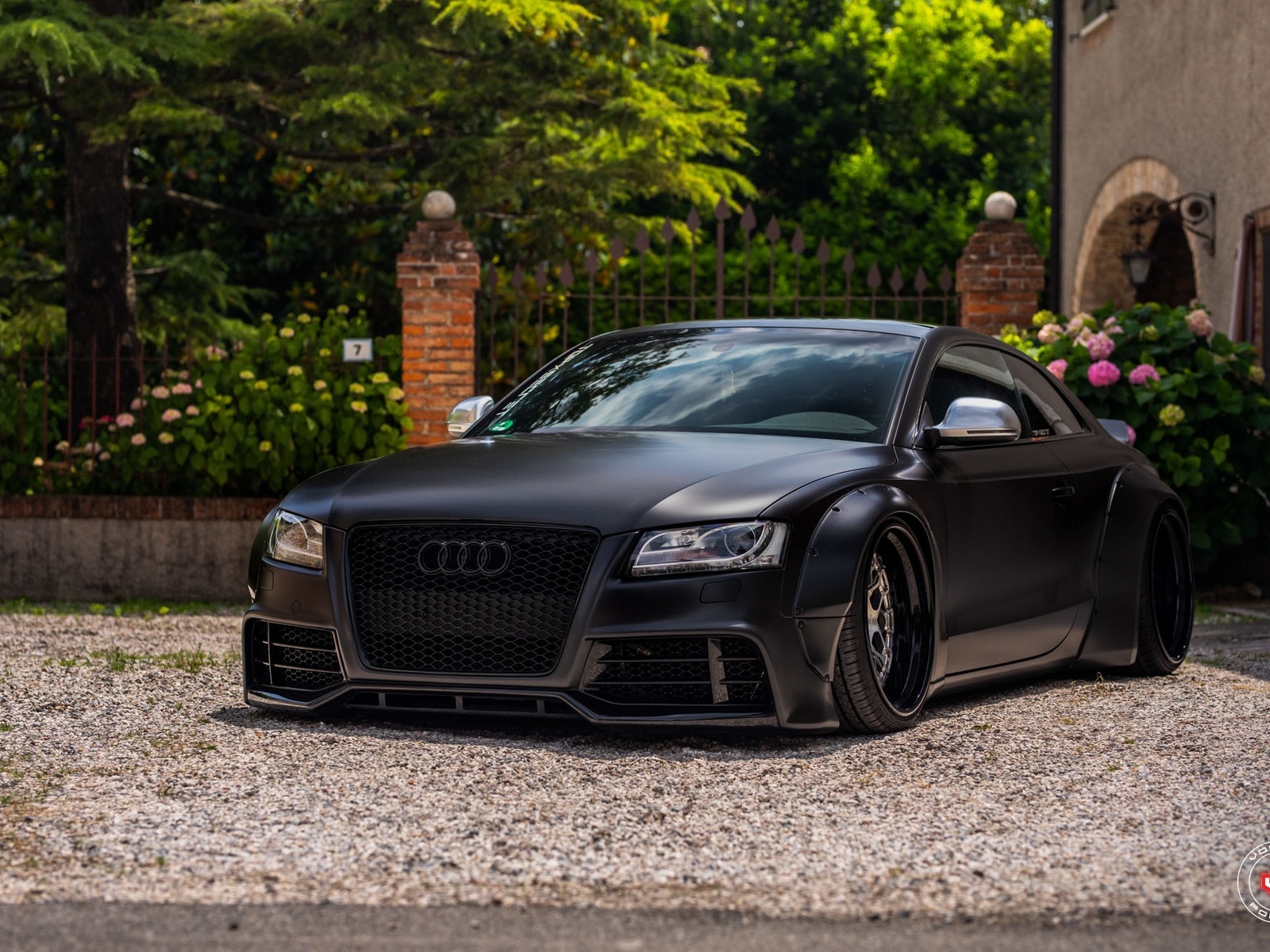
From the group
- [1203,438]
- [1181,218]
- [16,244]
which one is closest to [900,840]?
[1203,438]

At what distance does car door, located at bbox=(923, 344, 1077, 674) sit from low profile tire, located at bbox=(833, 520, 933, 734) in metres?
0.20

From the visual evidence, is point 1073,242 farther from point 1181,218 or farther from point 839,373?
point 839,373

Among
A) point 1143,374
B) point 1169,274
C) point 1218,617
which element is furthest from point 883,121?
point 1218,617

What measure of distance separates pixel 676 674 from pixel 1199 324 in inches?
303

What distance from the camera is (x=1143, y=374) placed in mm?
12164

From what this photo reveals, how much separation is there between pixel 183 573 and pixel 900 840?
9.31 meters

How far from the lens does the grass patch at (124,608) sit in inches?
478

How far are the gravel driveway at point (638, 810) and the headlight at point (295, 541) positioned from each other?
553 mm

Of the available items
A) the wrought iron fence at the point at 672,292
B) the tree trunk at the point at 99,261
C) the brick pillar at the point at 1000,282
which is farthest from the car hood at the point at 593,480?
the tree trunk at the point at 99,261

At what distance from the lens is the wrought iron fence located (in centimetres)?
1307

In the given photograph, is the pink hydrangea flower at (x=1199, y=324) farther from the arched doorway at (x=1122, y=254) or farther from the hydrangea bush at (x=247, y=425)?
the hydrangea bush at (x=247, y=425)

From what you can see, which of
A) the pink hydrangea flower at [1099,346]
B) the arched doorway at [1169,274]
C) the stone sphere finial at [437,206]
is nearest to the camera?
the pink hydrangea flower at [1099,346]

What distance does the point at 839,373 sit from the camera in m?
7.02

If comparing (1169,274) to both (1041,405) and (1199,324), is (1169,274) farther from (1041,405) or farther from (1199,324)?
(1041,405)
